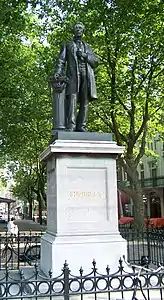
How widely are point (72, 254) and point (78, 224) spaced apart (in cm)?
65

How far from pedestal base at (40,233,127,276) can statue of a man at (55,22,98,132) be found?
8.47ft

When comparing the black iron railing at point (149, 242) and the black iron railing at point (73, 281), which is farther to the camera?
the black iron railing at point (149, 242)

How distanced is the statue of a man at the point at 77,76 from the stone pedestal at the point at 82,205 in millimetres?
716

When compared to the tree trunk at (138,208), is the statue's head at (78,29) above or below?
above

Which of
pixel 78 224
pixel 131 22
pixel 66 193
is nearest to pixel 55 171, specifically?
pixel 66 193

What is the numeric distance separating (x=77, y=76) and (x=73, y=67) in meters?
0.26

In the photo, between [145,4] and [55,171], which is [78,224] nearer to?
[55,171]

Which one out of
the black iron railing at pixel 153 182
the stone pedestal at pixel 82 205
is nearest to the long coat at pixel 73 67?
the stone pedestal at pixel 82 205

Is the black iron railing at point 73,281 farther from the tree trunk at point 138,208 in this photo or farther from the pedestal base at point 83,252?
the tree trunk at point 138,208

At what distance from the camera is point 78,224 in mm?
7668

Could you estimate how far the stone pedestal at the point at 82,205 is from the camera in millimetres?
7418

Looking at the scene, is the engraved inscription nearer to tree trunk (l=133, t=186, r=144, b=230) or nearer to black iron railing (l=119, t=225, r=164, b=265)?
black iron railing (l=119, t=225, r=164, b=265)

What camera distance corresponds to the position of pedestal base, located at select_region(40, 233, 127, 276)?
23.8 ft

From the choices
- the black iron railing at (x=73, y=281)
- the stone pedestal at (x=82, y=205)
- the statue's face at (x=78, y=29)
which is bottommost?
the black iron railing at (x=73, y=281)
